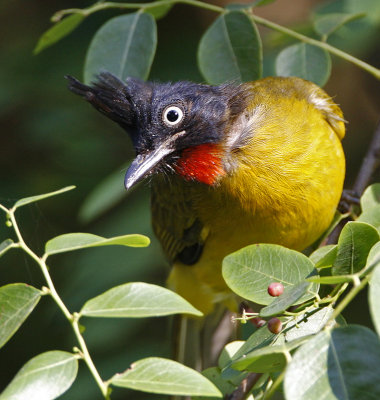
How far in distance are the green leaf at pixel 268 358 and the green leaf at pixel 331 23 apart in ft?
6.59

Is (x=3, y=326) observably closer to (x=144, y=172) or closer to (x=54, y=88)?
(x=144, y=172)

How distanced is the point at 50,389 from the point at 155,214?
260 centimetres

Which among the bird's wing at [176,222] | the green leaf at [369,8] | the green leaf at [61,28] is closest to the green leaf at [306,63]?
the bird's wing at [176,222]

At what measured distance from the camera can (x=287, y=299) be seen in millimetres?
1724

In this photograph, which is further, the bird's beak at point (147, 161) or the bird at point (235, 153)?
the bird at point (235, 153)

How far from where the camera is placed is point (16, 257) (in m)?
4.26

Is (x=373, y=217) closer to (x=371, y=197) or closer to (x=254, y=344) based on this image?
(x=371, y=197)

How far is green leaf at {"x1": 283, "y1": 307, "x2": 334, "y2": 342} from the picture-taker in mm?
1906

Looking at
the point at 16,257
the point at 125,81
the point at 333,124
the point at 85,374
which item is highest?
the point at 125,81

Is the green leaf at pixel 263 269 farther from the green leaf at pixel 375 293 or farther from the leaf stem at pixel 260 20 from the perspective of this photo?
the leaf stem at pixel 260 20

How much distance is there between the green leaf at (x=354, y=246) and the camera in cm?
192

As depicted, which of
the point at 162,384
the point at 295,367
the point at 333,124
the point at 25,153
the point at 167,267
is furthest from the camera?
the point at 25,153

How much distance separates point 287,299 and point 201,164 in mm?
1590

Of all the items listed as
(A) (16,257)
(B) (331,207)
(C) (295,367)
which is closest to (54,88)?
(A) (16,257)
